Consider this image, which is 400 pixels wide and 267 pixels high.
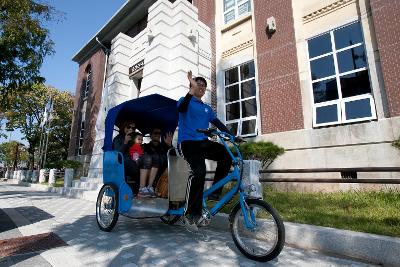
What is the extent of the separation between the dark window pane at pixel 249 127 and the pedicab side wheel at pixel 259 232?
745 cm

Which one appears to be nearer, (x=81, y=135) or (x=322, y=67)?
(x=322, y=67)

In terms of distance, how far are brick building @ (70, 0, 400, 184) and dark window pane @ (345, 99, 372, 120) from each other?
1.0 inches

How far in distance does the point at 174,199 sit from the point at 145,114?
230cm

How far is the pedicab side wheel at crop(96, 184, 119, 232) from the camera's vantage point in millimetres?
4809

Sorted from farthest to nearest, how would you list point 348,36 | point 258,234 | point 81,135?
point 81,135 < point 348,36 < point 258,234

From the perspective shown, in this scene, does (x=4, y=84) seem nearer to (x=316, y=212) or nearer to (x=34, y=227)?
(x=34, y=227)

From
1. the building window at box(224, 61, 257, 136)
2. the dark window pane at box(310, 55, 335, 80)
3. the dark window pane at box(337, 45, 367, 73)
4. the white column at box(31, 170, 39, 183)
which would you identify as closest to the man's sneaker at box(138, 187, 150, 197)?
the building window at box(224, 61, 257, 136)

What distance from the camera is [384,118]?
7504mm

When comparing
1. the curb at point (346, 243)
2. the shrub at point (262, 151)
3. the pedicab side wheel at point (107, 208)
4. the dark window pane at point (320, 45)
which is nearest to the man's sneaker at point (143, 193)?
the pedicab side wheel at point (107, 208)

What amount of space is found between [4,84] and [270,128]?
10375 mm

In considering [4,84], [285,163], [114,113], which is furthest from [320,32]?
[4,84]

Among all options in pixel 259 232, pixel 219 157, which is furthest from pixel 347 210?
pixel 219 157

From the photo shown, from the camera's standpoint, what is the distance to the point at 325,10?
9.63 meters

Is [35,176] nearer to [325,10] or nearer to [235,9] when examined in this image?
[235,9]
